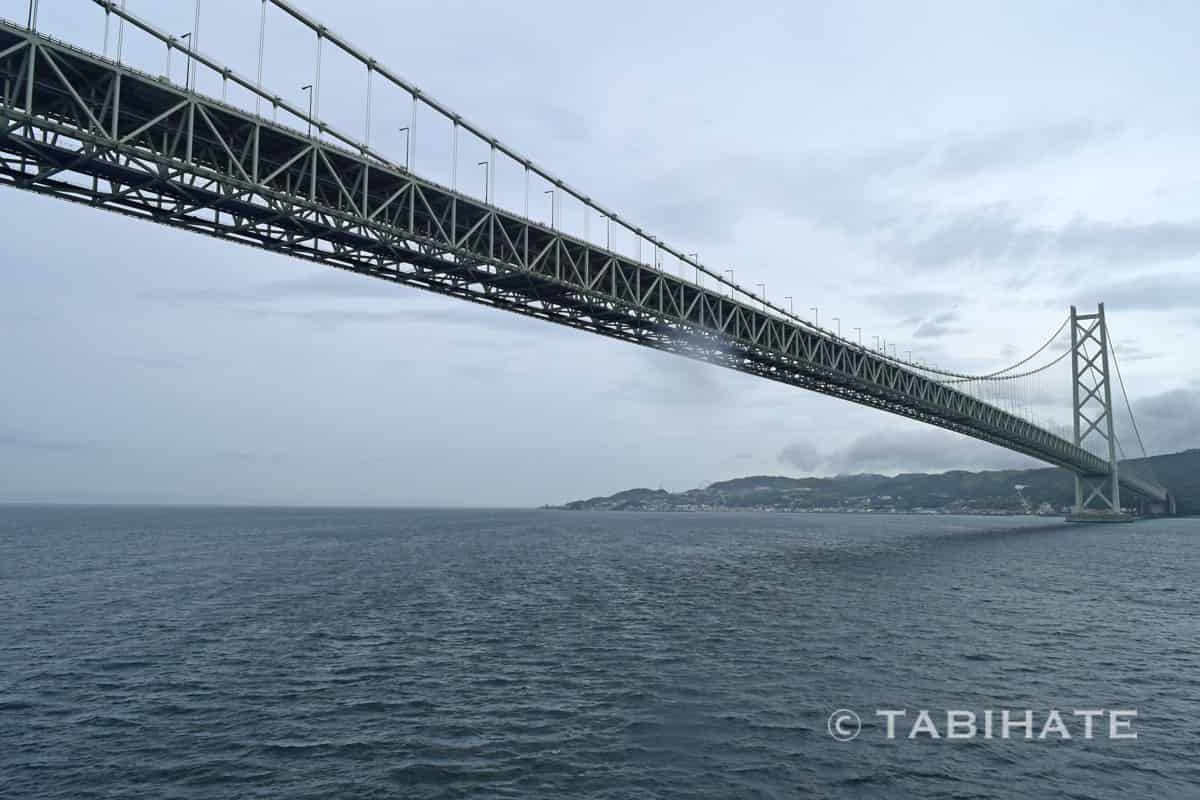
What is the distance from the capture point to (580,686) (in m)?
18.9

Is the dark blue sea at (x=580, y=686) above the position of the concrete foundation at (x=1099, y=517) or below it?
above

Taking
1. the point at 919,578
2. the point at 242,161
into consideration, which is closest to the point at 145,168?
the point at 242,161

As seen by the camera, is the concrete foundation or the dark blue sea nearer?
the dark blue sea

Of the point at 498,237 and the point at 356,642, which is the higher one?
the point at 498,237

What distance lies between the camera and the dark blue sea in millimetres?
13367

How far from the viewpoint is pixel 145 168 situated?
2267 cm

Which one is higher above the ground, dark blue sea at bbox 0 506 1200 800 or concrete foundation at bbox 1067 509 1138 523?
dark blue sea at bbox 0 506 1200 800

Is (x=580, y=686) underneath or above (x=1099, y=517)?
above

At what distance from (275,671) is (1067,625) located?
3070 centimetres

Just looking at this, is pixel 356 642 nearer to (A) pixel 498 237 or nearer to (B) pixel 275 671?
(B) pixel 275 671

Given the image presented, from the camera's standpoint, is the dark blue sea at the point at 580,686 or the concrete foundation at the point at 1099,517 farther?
the concrete foundation at the point at 1099,517

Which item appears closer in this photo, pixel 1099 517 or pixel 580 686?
pixel 580 686

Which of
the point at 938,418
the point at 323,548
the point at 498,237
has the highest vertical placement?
the point at 498,237

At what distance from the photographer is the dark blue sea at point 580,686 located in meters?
13.4
